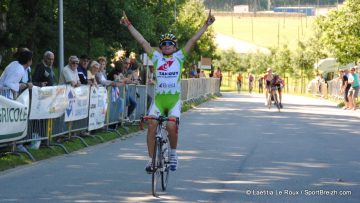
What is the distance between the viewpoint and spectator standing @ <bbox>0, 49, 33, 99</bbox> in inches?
532

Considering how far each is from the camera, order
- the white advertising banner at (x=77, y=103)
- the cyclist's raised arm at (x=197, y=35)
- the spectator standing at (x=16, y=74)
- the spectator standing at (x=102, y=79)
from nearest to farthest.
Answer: the cyclist's raised arm at (x=197, y=35) < the spectator standing at (x=16, y=74) < the white advertising banner at (x=77, y=103) < the spectator standing at (x=102, y=79)

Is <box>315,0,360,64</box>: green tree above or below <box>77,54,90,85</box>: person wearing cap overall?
above

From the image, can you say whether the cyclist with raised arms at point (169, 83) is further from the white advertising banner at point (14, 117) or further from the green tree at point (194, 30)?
the green tree at point (194, 30)

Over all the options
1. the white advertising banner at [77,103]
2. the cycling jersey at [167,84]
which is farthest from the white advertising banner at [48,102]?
the cycling jersey at [167,84]

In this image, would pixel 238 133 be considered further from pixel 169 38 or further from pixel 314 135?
pixel 169 38

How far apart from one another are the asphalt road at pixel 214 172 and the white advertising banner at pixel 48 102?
2.85 ft

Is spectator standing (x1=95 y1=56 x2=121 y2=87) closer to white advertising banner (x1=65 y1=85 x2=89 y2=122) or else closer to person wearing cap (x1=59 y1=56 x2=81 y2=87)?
white advertising banner (x1=65 y1=85 x2=89 y2=122)

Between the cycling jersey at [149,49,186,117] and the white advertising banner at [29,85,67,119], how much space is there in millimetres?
4138

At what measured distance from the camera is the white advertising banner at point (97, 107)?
1800 cm

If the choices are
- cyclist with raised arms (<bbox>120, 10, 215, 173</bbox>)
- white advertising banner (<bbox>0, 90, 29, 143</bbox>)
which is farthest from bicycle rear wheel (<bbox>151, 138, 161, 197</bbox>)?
white advertising banner (<bbox>0, 90, 29, 143</bbox>)

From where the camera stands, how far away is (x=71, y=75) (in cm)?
1673

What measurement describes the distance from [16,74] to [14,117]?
835 millimetres

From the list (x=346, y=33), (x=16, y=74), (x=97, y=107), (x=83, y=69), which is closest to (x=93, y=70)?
(x=83, y=69)

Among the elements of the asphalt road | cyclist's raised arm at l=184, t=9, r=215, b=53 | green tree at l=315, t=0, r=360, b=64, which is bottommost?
the asphalt road
